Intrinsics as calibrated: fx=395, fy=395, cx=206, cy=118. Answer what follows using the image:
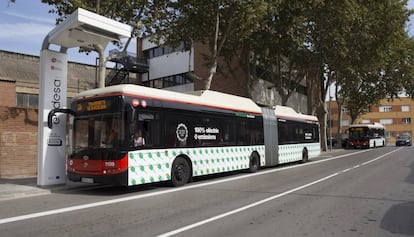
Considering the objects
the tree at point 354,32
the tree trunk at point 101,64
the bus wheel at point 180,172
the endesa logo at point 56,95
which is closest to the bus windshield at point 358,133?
the tree at point 354,32

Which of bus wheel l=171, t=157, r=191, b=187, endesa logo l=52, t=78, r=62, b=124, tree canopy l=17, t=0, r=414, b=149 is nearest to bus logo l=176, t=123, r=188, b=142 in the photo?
bus wheel l=171, t=157, r=191, b=187

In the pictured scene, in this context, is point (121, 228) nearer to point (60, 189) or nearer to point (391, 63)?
point (60, 189)

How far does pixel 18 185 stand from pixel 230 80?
2539cm

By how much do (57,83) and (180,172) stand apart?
4.93 metres

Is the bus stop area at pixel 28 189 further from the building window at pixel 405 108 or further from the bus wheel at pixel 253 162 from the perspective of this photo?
the building window at pixel 405 108

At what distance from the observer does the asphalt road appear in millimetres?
6809

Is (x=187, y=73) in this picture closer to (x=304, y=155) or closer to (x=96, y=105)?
(x=304, y=155)

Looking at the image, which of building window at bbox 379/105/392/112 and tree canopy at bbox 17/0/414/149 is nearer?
tree canopy at bbox 17/0/414/149

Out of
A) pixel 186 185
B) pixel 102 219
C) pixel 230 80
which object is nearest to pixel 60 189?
pixel 186 185

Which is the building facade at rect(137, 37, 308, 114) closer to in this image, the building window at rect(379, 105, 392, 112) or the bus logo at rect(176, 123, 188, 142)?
the bus logo at rect(176, 123, 188, 142)

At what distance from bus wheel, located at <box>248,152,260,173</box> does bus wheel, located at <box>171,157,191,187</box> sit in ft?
15.2

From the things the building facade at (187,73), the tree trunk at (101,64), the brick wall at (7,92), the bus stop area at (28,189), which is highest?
the building facade at (187,73)

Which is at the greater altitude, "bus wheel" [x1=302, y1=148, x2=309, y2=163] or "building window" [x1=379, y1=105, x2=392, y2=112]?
"building window" [x1=379, y1=105, x2=392, y2=112]

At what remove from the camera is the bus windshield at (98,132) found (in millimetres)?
10805
